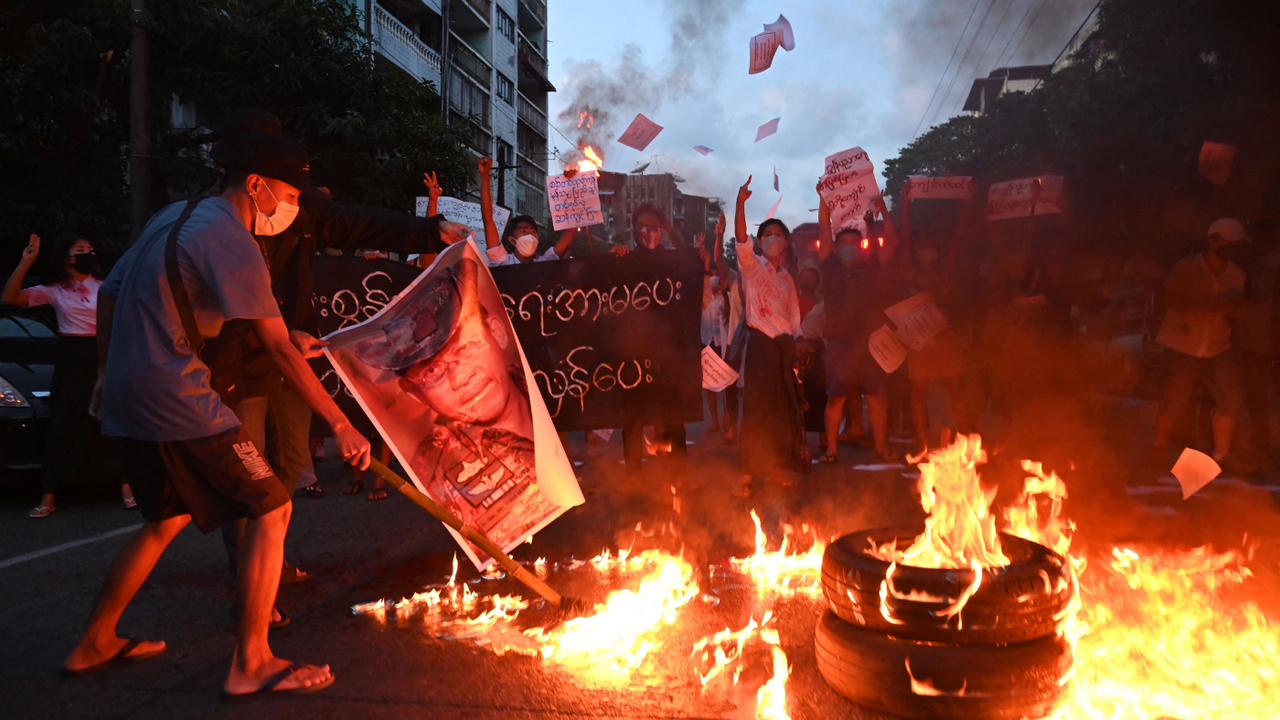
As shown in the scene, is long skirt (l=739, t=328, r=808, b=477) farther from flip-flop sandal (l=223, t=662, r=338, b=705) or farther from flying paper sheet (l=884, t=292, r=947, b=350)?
flip-flop sandal (l=223, t=662, r=338, b=705)

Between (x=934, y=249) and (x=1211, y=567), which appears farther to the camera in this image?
(x=934, y=249)

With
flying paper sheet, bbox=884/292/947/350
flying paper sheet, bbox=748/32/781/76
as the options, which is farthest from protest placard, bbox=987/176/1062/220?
flying paper sheet, bbox=748/32/781/76

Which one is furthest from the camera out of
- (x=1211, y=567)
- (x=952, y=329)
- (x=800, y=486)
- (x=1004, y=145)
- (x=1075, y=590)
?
(x=1004, y=145)

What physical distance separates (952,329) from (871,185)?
1621 mm

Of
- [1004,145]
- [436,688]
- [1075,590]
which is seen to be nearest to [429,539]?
[436,688]

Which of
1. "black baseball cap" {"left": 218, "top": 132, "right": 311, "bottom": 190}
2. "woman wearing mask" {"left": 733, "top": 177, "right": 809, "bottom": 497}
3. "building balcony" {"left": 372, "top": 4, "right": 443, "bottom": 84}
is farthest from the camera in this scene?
"building balcony" {"left": 372, "top": 4, "right": 443, "bottom": 84}

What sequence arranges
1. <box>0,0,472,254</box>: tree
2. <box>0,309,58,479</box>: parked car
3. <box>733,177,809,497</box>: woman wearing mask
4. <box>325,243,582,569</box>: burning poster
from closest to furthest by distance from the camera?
1. <box>325,243,582,569</box>: burning poster
2. <box>0,309,58,479</box>: parked car
3. <box>733,177,809,497</box>: woman wearing mask
4. <box>0,0,472,254</box>: tree

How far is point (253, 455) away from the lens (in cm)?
307

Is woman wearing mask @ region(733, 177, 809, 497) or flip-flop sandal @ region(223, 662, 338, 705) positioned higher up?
woman wearing mask @ region(733, 177, 809, 497)

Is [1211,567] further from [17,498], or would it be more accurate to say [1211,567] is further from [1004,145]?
[1004,145]

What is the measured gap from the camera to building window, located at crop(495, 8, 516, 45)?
44.5 m

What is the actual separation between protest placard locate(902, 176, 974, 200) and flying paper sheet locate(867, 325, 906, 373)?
179 centimetres

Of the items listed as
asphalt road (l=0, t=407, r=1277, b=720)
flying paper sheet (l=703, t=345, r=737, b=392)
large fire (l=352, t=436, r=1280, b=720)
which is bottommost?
asphalt road (l=0, t=407, r=1277, b=720)

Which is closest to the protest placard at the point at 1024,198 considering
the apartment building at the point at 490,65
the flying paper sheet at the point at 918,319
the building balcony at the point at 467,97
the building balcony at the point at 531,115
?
the flying paper sheet at the point at 918,319
